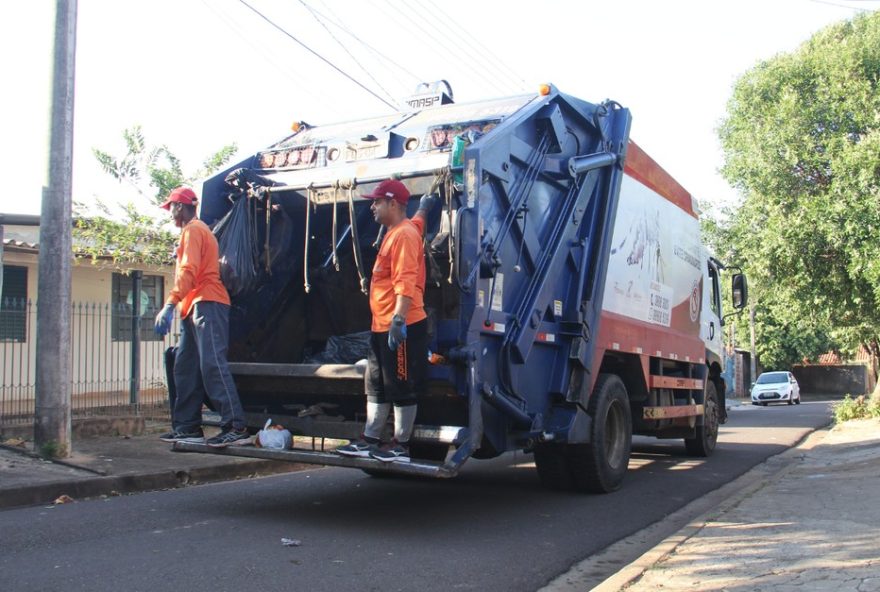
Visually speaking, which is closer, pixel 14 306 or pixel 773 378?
pixel 14 306

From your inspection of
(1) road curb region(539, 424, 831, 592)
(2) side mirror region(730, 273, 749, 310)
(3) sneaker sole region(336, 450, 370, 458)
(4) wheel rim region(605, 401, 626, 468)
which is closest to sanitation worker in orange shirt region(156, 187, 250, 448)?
(3) sneaker sole region(336, 450, 370, 458)

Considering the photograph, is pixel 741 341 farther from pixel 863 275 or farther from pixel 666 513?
pixel 666 513

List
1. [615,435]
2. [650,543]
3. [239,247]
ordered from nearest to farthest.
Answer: [650,543] → [239,247] → [615,435]

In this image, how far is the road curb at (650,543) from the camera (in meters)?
4.61

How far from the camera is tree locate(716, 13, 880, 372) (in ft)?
51.5

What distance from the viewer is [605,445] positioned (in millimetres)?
7418

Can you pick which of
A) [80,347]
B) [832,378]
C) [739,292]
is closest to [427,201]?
[80,347]

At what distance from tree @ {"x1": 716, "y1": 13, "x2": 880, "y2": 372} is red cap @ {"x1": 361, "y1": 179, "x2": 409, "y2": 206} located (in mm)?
12220

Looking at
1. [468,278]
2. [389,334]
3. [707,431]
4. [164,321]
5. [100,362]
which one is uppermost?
[468,278]

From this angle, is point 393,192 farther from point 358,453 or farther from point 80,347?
point 80,347

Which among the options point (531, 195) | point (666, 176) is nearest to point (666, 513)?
point (531, 195)

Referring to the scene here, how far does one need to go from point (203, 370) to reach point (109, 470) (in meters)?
2.61

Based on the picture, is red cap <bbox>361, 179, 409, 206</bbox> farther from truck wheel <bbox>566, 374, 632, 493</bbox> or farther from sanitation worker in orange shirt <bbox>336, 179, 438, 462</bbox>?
truck wheel <bbox>566, 374, 632, 493</bbox>

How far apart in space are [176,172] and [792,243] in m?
11.7
